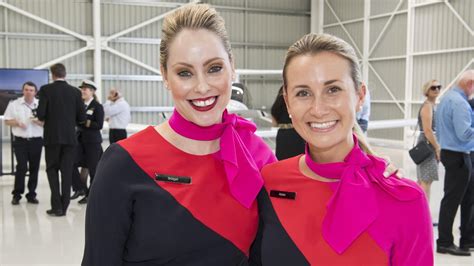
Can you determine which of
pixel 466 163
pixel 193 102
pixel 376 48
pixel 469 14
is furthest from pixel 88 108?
pixel 376 48

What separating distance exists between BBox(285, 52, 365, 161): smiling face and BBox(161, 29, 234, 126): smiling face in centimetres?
24

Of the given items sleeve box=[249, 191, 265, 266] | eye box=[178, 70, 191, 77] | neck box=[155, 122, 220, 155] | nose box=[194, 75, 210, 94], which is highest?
eye box=[178, 70, 191, 77]

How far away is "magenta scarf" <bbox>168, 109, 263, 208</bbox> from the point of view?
1.49 meters

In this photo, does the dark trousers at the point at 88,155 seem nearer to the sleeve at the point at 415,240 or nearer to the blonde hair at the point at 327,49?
the blonde hair at the point at 327,49

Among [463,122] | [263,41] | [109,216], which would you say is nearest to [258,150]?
[109,216]

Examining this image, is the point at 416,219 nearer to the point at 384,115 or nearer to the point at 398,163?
the point at 398,163

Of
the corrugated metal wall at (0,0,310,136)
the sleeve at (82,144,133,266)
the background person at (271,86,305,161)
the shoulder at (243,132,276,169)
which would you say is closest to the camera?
the sleeve at (82,144,133,266)

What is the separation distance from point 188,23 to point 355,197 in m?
0.71

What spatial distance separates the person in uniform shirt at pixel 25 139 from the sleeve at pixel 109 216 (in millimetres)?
5580

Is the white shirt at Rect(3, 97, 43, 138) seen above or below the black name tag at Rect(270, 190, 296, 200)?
below

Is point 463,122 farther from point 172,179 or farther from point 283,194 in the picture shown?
point 172,179

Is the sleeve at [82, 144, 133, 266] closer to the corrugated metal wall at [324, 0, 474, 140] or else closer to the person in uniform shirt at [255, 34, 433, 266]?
the person in uniform shirt at [255, 34, 433, 266]

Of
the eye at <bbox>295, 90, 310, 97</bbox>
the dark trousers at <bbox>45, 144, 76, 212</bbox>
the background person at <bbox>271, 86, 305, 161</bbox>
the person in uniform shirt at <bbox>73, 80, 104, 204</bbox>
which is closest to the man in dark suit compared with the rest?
the dark trousers at <bbox>45, 144, 76, 212</bbox>

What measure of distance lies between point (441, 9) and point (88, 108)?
404 inches
